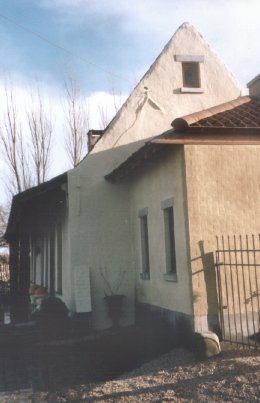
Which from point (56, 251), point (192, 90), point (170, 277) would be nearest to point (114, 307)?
point (170, 277)

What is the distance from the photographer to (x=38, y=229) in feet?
54.3

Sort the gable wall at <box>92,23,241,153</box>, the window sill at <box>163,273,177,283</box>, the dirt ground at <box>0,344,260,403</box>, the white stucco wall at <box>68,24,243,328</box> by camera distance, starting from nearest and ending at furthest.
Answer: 1. the dirt ground at <box>0,344,260,403</box>
2. the window sill at <box>163,273,177,283</box>
3. the white stucco wall at <box>68,24,243,328</box>
4. the gable wall at <box>92,23,241,153</box>

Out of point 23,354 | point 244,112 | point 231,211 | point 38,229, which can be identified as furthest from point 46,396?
point 38,229

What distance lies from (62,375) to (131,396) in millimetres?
1801

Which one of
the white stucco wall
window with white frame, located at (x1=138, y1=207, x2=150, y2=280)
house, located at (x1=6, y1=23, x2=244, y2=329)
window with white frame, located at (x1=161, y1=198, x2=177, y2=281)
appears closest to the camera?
house, located at (x1=6, y1=23, x2=244, y2=329)

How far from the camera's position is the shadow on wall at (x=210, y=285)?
7.58 meters

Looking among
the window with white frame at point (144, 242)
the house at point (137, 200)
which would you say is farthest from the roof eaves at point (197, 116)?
the window with white frame at point (144, 242)

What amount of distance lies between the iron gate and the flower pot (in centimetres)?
352

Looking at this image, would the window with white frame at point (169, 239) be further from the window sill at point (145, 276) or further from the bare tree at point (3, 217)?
the bare tree at point (3, 217)

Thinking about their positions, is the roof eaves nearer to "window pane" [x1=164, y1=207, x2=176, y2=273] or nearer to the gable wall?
"window pane" [x1=164, y1=207, x2=176, y2=273]

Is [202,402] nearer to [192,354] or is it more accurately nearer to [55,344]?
[192,354]

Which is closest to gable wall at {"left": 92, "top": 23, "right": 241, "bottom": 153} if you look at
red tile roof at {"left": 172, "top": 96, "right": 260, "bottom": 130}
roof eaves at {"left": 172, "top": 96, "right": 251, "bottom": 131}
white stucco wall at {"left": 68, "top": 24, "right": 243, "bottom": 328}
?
white stucco wall at {"left": 68, "top": 24, "right": 243, "bottom": 328}

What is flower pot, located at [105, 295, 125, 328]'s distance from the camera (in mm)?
10547

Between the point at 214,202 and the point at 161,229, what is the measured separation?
160 cm
